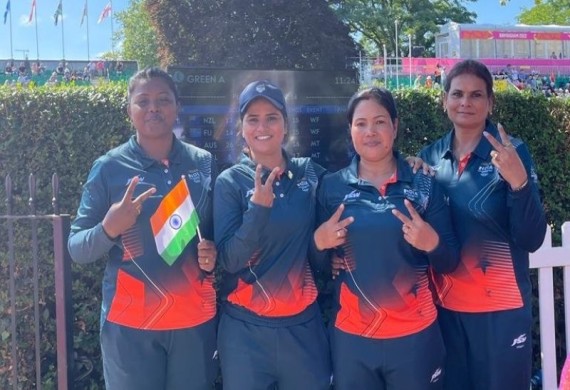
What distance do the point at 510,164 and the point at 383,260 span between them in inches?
29.1

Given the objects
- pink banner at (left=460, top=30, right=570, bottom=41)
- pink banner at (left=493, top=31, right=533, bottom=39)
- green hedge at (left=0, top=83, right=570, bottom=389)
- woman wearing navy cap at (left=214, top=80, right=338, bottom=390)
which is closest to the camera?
woman wearing navy cap at (left=214, top=80, right=338, bottom=390)

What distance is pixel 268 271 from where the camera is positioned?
9.52 feet

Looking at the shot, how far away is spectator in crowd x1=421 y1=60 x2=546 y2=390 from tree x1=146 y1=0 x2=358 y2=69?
15.2 meters

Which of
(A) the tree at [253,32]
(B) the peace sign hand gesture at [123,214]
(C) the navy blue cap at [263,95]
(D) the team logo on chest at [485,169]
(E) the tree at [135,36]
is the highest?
(E) the tree at [135,36]

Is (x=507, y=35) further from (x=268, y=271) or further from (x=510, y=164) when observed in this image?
(x=268, y=271)

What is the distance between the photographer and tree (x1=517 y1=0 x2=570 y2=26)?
167ft

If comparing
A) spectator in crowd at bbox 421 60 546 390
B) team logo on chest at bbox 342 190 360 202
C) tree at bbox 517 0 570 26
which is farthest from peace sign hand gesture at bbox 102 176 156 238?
tree at bbox 517 0 570 26

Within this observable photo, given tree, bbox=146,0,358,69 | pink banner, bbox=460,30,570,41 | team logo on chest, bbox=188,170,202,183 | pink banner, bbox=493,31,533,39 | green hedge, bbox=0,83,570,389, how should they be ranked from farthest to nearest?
pink banner, bbox=493,31,533,39 → pink banner, bbox=460,30,570,41 → tree, bbox=146,0,358,69 → green hedge, bbox=0,83,570,389 → team logo on chest, bbox=188,170,202,183

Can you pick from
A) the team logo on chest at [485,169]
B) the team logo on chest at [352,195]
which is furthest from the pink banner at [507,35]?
the team logo on chest at [352,195]

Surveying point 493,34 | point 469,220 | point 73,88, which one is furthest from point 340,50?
point 493,34

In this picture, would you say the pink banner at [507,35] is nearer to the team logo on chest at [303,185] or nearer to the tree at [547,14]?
the tree at [547,14]

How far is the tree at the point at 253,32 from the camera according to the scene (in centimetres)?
1838

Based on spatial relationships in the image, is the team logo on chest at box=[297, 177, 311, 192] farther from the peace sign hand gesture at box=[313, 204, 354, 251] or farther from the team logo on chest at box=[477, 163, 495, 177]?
the team logo on chest at box=[477, 163, 495, 177]

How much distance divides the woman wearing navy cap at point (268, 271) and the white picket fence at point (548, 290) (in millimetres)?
2072
